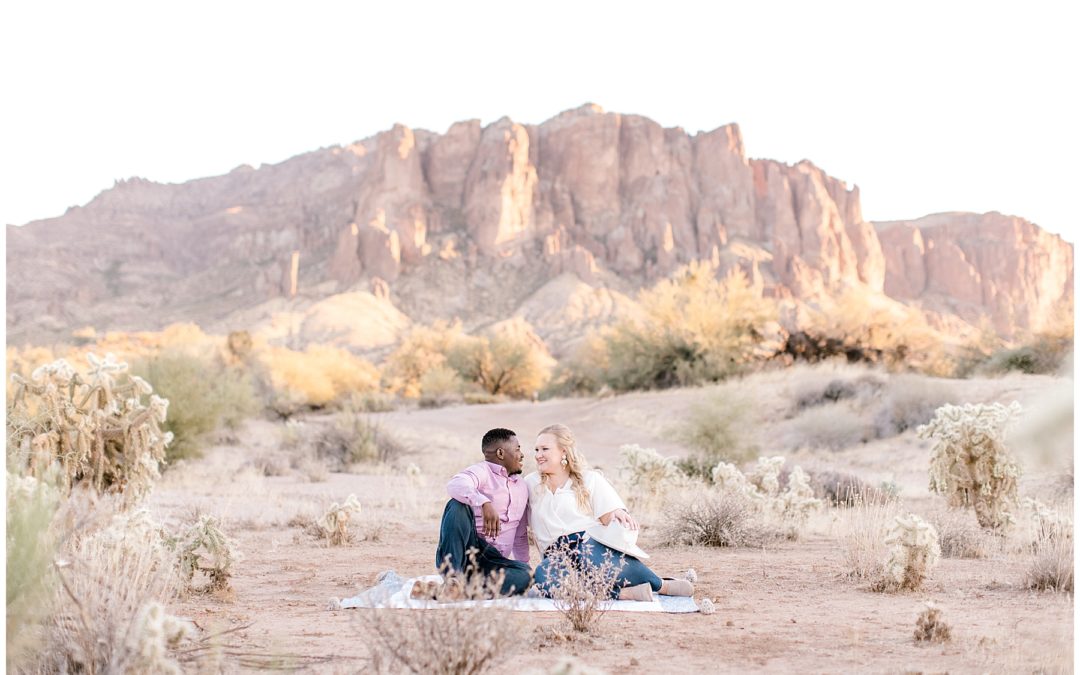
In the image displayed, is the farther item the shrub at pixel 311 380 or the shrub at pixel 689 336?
the shrub at pixel 311 380

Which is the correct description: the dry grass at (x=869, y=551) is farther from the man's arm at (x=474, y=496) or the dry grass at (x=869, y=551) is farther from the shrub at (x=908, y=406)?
the shrub at (x=908, y=406)

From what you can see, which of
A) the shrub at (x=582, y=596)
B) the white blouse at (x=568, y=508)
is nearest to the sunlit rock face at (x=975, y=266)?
the white blouse at (x=568, y=508)

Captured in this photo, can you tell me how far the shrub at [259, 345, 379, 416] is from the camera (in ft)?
111

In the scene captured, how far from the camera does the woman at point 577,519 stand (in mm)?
6508

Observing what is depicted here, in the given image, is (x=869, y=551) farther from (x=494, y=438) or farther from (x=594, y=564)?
(x=494, y=438)

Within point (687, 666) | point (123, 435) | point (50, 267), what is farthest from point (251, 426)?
point (50, 267)

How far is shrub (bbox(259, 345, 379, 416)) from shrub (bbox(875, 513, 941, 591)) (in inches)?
1052

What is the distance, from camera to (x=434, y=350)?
1834 inches

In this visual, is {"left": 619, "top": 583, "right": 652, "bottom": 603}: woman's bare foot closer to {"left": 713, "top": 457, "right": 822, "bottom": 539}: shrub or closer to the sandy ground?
the sandy ground

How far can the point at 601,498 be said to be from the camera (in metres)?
6.59

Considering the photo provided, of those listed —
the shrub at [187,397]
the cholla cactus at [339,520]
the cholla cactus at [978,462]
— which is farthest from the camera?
the shrub at [187,397]

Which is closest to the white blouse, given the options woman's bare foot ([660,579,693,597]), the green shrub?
woman's bare foot ([660,579,693,597])

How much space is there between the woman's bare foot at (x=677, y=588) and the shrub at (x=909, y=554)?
1388 millimetres

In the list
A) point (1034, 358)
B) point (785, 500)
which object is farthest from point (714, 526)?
point (1034, 358)
